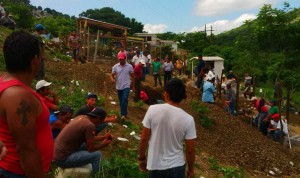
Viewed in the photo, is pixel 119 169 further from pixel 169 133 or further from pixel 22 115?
pixel 22 115

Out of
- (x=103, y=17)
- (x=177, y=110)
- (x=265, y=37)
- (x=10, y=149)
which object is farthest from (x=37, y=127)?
(x=103, y=17)

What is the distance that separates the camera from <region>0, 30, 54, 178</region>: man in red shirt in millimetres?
2055

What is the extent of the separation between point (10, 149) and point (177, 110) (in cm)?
172

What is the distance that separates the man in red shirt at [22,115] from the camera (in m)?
2.05

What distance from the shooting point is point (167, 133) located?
138 inches

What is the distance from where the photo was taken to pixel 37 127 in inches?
86.7

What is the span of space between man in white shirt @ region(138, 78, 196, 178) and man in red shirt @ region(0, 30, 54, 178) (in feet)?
4.65

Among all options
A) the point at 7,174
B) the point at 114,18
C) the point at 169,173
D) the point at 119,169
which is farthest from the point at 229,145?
the point at 114,18

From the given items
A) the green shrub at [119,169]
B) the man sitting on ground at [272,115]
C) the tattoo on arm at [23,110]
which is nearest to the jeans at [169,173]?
the green shrub at [119,169]

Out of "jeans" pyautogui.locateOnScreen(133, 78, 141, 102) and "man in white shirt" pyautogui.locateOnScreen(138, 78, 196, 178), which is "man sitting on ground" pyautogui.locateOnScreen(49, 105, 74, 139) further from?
"jeans" pyautogui.locateOnScreen(133, 78, 141, 102)

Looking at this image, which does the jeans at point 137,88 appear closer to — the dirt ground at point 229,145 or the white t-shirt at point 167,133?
the dirt ground at point 229,145

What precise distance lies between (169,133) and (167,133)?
2 centimetres

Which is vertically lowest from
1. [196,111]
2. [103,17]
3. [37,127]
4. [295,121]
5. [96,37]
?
[295,121]

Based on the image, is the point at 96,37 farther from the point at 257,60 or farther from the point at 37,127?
the point at 37,127
